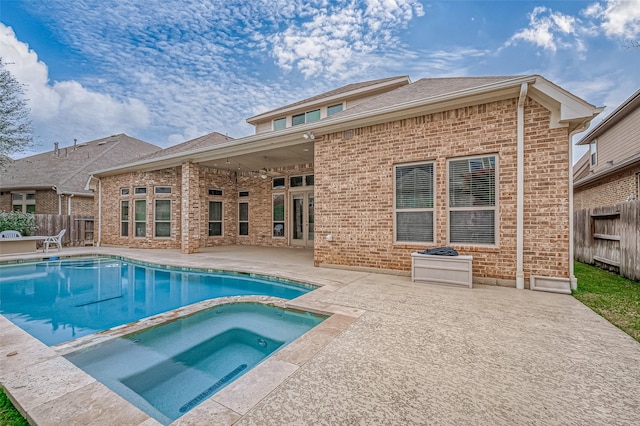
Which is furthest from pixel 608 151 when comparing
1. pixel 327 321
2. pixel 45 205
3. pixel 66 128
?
pixel 66 128

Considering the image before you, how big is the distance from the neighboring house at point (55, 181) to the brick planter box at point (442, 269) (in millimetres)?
17331

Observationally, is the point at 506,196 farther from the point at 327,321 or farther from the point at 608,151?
the point at 608,151

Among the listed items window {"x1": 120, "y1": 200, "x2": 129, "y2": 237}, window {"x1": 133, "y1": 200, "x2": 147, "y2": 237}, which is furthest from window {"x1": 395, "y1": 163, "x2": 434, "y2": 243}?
window {"x1": 120, "y1": 200, "x2": 129, "y2": 237}

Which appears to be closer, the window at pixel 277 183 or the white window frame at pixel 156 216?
the white window frame at pixel 156 216

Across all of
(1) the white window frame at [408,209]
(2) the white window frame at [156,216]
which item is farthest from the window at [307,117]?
(1) the white window frame at [408,209]

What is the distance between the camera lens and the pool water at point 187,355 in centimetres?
235

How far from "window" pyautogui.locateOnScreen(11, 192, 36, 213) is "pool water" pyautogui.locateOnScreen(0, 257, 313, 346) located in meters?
9.26

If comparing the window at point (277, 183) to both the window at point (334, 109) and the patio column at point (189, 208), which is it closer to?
the patio column at point (189, 208)

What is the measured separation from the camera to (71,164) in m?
17.0

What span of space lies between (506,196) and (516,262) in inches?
46.1

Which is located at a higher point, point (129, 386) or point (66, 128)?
point (66, 128)

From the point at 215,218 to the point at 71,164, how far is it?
11752 mm

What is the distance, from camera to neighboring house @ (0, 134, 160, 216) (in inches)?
577

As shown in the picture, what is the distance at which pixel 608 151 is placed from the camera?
11.7 metres
